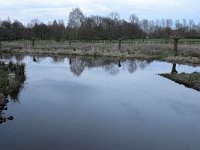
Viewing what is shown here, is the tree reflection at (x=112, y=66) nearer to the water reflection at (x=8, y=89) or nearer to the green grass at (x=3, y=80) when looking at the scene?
the water reflection at (x=8, y=89)

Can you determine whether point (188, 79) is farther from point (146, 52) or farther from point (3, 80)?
point (146, 52)

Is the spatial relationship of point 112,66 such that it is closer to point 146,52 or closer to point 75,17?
point 146,52

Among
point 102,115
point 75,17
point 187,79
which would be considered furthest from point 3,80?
point 75,17

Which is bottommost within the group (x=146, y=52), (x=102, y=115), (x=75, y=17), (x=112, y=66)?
(x=102, y=115)

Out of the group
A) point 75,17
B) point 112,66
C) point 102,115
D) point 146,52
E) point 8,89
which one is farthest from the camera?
point 75,17

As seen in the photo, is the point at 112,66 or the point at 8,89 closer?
the point at 8,89

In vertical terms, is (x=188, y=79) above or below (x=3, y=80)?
below

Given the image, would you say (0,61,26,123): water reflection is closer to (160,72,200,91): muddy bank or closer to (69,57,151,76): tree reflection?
(69,57,151,76): tree reflection

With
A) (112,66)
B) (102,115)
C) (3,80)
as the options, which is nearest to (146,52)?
(112,66)

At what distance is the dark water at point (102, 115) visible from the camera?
46.1 ft

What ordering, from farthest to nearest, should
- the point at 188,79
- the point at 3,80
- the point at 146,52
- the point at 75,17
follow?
the point at 75,17 < the point at 146,52 < the point at 188,79 < the point at 3,80

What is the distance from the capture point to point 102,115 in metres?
18.2

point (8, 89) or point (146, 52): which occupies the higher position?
point (146, 52)

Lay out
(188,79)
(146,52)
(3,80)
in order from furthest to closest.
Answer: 1. (146,52)
2. (188,79)
3. (3,80)
